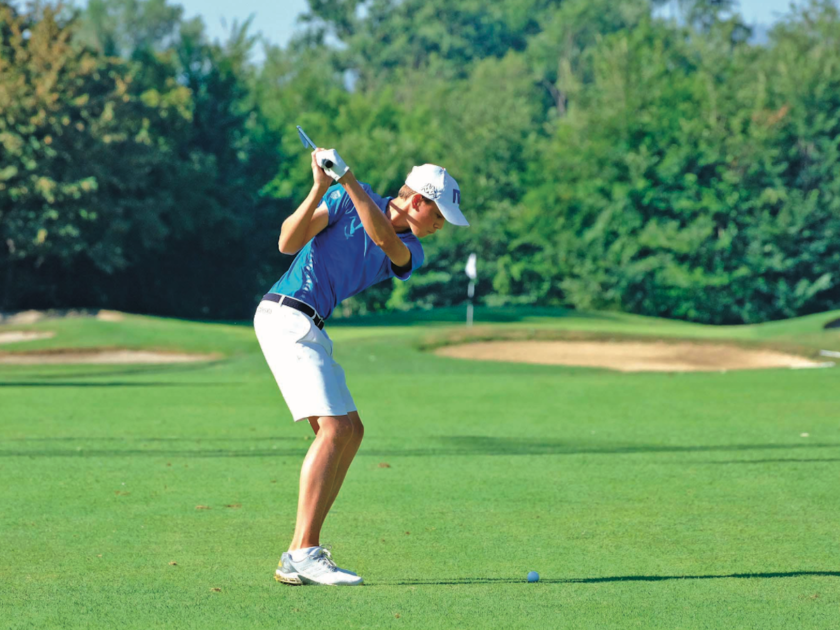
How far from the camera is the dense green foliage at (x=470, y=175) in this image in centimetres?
3672

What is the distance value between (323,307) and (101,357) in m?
21.9

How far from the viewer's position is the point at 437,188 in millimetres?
5516

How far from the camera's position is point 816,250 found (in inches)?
1921

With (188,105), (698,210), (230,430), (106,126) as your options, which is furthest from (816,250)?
(230,430)

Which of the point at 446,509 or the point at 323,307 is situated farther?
the point at 446,509

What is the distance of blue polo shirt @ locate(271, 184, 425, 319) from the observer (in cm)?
557

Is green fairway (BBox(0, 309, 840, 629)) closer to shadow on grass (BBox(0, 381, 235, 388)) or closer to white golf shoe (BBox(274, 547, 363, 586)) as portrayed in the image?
white golf shoe (BBox(274, 547, 363, 586))

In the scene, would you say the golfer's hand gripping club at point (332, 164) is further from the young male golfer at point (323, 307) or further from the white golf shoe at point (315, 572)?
the white golf shoe at point (315, 572)

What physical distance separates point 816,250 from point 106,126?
29918 millimetres

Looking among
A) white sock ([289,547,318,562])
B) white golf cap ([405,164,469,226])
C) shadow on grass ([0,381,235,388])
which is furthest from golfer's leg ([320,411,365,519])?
shadow on grass ([0,381,235,388])

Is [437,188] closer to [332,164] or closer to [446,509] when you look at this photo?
[332,164]

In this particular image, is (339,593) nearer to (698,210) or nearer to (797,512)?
(797,512)

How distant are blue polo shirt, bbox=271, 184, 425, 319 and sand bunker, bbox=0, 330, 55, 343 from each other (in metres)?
24.3

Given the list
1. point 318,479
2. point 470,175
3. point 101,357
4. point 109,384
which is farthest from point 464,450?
point 470,175
